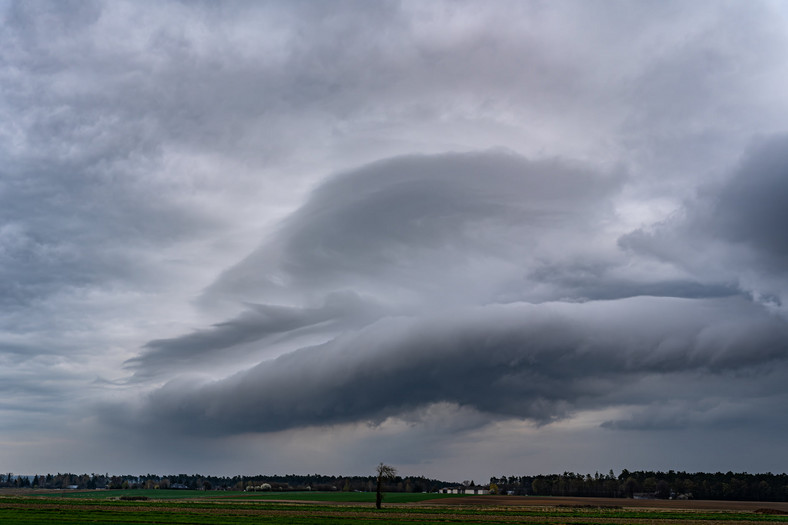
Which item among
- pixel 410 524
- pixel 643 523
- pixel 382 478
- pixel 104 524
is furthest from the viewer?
pixel 382 478

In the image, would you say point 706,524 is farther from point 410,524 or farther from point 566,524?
point 410,524

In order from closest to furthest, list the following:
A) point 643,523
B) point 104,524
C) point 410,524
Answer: point 104,524 → point 410,524 → point 643,523

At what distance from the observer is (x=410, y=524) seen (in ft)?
269

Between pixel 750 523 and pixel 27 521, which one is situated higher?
pixel 27 521

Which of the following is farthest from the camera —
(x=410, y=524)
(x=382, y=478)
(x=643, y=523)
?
(x=382, y=478)

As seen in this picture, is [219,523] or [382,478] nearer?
[219,523]

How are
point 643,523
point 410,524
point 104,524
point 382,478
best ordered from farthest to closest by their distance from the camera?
point 382,478, point 643,523, point 410,524, point 104,524

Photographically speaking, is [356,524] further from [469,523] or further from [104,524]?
[104,524]

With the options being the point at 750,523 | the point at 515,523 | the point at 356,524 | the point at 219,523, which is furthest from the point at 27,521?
the point at 750,523

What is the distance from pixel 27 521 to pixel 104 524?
407 inches

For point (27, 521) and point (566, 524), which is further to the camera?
point (566, 524)

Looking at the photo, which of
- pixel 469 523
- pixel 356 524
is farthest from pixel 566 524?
pixel 356 524

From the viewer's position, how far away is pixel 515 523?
3433 inches

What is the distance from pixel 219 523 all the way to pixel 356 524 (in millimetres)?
16647
